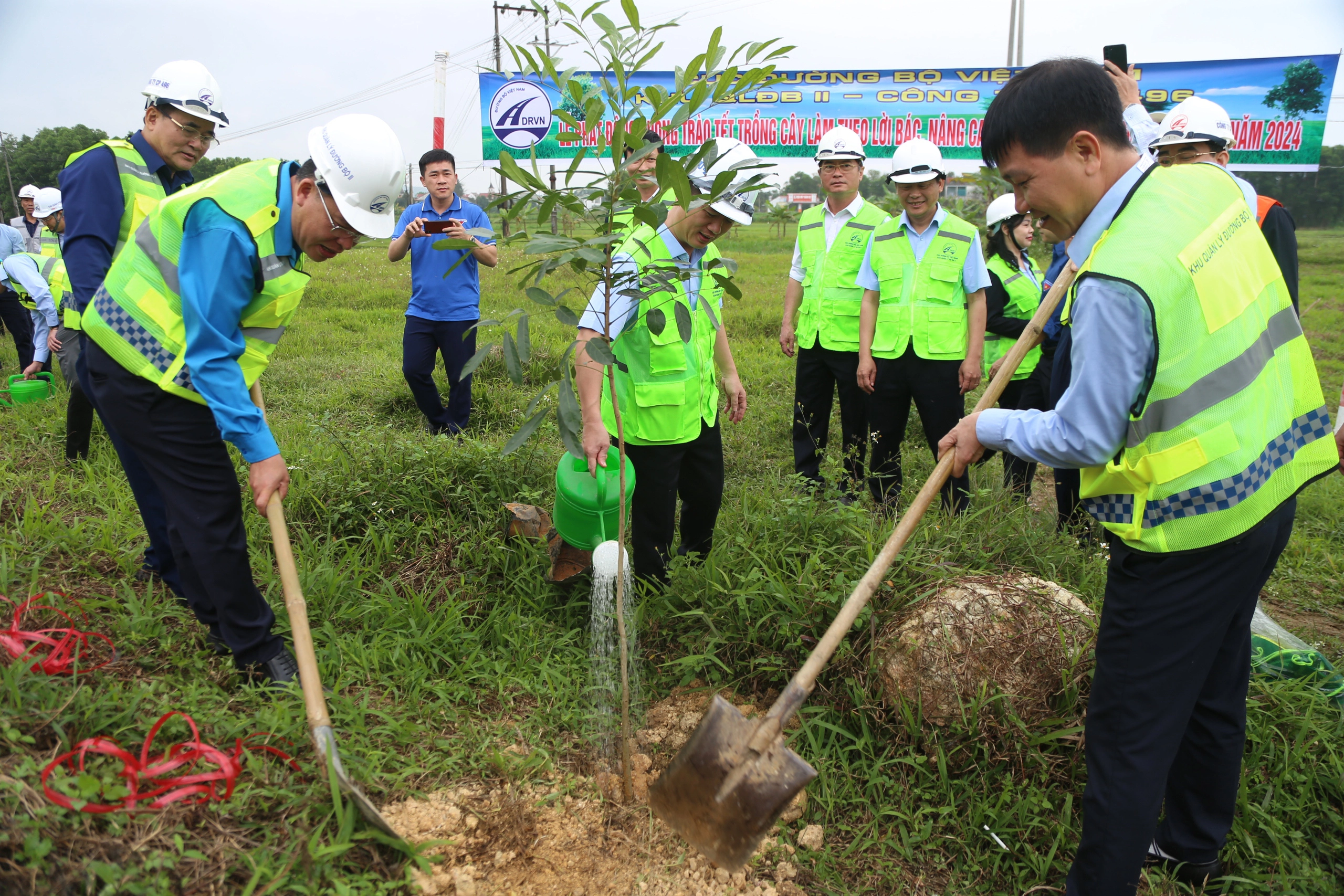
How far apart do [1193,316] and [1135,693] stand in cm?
77

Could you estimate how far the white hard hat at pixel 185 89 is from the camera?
3002 millimetres

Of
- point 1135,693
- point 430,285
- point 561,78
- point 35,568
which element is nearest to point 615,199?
point 561,78

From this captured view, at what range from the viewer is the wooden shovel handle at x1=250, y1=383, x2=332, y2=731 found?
195 centimetres

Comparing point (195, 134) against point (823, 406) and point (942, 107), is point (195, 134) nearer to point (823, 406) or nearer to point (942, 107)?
point (823, 406)

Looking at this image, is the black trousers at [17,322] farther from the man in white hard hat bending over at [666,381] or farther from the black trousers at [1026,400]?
the black trousers at [1026,400]

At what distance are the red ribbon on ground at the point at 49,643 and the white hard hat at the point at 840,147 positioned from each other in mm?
3798

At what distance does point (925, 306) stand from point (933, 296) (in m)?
0.06

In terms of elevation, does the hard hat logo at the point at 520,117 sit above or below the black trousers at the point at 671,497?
above

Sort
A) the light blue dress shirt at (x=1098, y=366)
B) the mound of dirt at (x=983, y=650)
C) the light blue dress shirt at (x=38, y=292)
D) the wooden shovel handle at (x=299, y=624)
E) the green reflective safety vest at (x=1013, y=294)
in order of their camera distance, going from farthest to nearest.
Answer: the light blue dress shirt at (x=38, y=292), the green reflective safety vest at (x=1013, y=294), the mound of dirt at (x=983, y=650), the wooden shovel handle at (x=299, y=624), the light blue dress shirt at (x=1098, y=366)

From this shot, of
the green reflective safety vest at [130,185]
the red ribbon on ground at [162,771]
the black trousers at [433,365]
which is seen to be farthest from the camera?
the black trousers at [433,365]

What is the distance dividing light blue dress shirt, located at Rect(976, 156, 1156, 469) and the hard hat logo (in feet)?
23.1

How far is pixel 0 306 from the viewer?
6797 millimetres

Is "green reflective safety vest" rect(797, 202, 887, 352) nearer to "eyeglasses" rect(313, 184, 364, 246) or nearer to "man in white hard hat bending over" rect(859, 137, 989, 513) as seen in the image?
"man in white hard hat bending over" rect(859, 137, 989, 513)

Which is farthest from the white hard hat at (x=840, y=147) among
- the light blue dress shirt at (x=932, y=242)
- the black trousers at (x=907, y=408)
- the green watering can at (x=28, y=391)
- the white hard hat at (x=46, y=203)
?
the white hard hat at (x=46, y=203)
